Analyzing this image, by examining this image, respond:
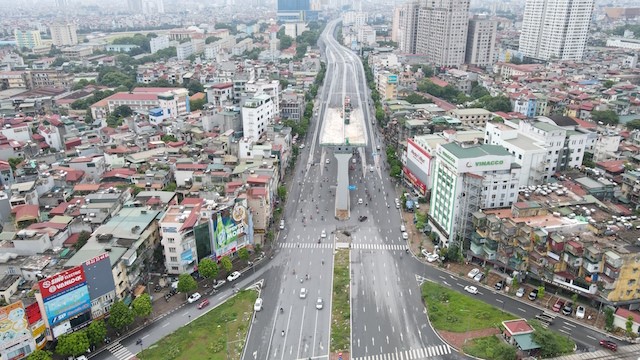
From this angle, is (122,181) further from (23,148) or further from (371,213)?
(371,213)

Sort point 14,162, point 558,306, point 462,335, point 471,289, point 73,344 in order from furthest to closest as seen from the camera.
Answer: point 14,162
point 471,289
point 558,306
point 462,335
point 73,344

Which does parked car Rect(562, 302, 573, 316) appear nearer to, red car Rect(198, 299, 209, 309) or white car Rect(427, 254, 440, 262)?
white car Rect(427, 254, 440, 262)

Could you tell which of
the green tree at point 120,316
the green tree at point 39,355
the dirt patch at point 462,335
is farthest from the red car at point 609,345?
the green tree at point 39,355

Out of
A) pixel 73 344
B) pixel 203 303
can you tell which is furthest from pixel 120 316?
pixel 203 303

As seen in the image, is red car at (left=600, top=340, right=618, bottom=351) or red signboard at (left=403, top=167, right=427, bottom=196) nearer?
red car at (left=600, top=340, right=618, bottom=351)

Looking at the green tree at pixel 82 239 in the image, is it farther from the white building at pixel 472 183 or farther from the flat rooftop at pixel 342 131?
the white building at pixel 472 183

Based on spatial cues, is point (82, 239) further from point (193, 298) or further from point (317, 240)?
point (317, 240)

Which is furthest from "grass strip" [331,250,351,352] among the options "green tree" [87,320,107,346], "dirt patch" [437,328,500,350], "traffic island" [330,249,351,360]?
"green tree" [87,320,107,346]
